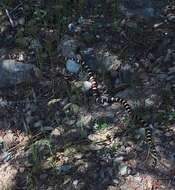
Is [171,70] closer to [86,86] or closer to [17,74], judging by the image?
[86,86]

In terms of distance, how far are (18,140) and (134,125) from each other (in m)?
1.47

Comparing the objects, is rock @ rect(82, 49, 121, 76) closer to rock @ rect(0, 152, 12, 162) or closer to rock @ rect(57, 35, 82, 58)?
rock @ rect(57, 35, 82, 58)

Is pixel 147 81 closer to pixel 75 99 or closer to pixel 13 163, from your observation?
pixel 75 99

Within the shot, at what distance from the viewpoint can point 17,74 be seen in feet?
24.0

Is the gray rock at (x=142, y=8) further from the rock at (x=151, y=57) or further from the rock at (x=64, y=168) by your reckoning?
the rock at (x=64, y=168)

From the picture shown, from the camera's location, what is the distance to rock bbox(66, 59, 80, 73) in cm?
736

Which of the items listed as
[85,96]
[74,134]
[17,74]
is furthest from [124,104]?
[17,74]

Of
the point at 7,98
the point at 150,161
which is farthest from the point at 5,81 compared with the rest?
the point at 150,161

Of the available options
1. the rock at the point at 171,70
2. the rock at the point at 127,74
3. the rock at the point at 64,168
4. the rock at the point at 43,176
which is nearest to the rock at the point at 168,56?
the rock at the point at 171,70

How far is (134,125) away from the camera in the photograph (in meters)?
6.30

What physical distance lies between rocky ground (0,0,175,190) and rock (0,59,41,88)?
0.01 metres

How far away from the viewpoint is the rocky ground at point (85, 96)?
5910 millimetres

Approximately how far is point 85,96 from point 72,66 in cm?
68

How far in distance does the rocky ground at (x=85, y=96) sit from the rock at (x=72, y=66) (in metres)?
0.01
